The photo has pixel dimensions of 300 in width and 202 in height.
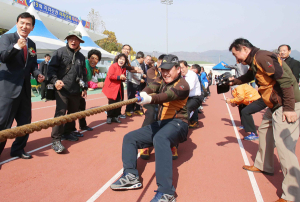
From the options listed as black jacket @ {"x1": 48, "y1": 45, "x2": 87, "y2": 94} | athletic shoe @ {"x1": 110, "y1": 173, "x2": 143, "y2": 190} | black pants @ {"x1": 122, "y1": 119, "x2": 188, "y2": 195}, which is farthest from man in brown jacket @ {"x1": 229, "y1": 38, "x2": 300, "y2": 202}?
black jacket @ {"x1": 48, "y1": 45, "x2": 87, "y2": 94}

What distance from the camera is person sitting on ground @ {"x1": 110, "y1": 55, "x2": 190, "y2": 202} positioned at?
8.25ft

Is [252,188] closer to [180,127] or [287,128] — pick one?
[287,128]

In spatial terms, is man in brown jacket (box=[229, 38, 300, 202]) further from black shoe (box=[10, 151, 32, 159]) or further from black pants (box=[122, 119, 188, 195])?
black shoe (box=[10, 151, 32, 159])

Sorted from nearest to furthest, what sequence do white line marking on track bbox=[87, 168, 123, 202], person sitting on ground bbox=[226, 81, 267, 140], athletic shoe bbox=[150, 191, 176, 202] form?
athletic shoe bbox=[150, 191, 176, 202]
white line marking on track bbox=[87, 168, 123, 202]
person sitting on ground bbox=[226, 81, 267, 140]

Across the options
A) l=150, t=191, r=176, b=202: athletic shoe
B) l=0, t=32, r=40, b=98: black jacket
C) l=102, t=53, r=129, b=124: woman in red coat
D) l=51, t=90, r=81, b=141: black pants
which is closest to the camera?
l=150, t=191, r=176, b=202: athletic shoe

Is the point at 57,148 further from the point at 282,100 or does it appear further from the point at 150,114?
the point at 282,100

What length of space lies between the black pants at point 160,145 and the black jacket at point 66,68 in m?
1.94

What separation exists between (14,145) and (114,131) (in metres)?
2.52

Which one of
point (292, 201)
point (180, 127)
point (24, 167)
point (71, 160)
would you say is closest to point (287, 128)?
point (292, 201)

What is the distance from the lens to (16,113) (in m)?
3.60

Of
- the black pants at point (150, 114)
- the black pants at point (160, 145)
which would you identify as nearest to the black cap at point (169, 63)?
the black pants at point (160, 145)

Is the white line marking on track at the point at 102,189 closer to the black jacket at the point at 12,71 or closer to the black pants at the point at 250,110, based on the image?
the black jacket at the point at 12,71

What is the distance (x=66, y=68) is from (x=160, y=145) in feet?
8.76

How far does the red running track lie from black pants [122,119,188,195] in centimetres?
36
